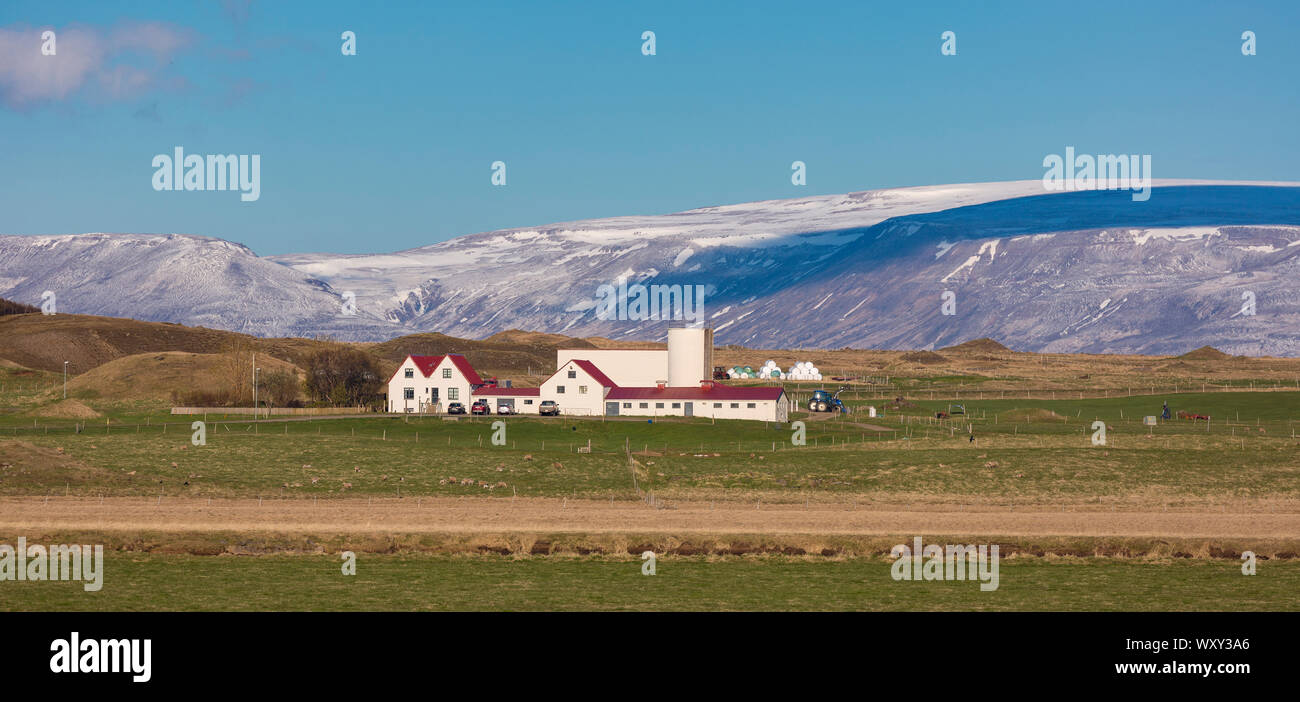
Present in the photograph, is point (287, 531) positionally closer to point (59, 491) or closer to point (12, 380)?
point (59, 491)

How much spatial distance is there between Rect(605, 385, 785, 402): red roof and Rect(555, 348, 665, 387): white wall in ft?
20.5

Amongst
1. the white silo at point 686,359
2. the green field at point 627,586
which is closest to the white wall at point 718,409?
the white silo at point 686,359

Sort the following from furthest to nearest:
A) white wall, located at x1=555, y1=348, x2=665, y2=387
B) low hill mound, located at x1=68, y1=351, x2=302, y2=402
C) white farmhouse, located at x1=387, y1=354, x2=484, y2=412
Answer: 1. low hill mound, located at x1=68, y1=351, x2=302, y2=402
2. white wall, located at x1=555, y1=348, x2=665, y2=387
3. white farmhouse, located at x1=387, y1=354, x2=484, y2=412

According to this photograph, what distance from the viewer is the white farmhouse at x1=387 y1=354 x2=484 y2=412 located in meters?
124

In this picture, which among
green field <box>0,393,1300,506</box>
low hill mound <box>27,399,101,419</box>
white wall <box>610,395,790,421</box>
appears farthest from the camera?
white wall <box>610,395,790,421</box>

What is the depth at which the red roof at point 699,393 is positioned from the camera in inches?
4439

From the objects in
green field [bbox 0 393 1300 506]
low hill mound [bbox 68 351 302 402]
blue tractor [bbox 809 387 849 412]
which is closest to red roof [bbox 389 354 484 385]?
green field [bbox 0 393 1300 506]

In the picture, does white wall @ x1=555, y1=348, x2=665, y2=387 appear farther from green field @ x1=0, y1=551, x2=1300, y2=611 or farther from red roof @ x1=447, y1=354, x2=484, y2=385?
green field @ x1=0, y1=551, x2=1300, y2=611

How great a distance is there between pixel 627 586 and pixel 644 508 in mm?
20039

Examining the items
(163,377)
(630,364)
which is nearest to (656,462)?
(630,364)

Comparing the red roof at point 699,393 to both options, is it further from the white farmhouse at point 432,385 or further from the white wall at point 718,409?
the white farmhouse at point 432,385
